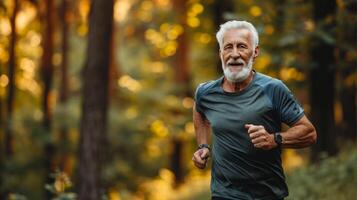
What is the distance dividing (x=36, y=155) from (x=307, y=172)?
19.0 metres

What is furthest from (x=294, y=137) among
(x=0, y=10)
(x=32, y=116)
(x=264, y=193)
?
(x=32, y=116)

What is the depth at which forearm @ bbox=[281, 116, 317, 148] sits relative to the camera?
520 cm

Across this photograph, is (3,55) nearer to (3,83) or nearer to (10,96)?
(3,83)

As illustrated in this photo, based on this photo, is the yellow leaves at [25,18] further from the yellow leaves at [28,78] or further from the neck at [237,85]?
the neck at [237,85]

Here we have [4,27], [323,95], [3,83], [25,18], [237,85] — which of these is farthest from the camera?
[4,27]

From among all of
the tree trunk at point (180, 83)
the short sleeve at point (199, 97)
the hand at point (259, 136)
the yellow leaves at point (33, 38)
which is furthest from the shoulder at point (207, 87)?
the yellow leaves at point (33, 38)

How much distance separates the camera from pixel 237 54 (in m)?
5.43

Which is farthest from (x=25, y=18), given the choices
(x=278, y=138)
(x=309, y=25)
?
(x=278, y=138)

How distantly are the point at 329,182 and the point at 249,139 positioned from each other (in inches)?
294

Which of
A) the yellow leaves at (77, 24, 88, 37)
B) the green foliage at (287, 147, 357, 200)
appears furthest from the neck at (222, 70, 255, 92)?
the yellow leaves at (77, 24, 88, 37)

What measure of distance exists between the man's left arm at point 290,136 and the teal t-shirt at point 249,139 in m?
0.06

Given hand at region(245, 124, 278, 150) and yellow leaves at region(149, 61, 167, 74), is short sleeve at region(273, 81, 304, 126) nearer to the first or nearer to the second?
hand at region(245, 124, 278, 150)

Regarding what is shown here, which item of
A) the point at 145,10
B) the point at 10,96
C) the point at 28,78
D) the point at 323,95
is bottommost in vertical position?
the point at 323,95

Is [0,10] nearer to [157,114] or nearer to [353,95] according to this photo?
[157,114]
